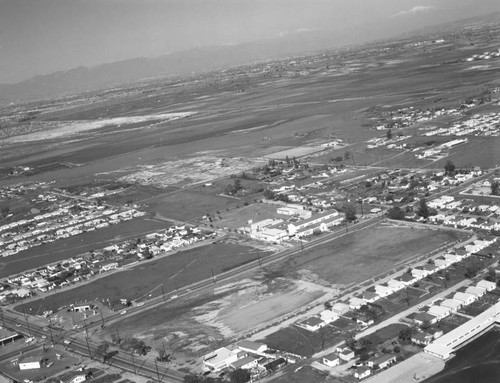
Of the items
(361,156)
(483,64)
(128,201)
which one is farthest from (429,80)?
(128,201)

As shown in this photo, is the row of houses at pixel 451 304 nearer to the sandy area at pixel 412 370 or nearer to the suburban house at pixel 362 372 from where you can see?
the sandy area at pixel 412 370

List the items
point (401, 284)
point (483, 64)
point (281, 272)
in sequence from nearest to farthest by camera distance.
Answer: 1. point (401, 284)
2. point (281, 272)
3. point (483, 64)

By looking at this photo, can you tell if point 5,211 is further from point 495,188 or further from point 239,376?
point 495,188

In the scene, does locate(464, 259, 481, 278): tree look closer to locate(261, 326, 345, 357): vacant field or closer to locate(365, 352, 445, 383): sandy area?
locate(365, 352, 445, 383): sandy area

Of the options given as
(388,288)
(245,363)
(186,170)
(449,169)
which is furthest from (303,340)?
(186,170)

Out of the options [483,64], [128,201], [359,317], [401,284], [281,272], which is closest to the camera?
[359,317]

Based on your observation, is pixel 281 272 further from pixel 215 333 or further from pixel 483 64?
pixel 483 64
